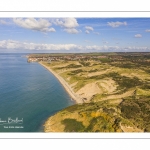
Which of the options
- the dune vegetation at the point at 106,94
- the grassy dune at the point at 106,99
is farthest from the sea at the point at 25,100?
the grassy dune at the point at 106,99

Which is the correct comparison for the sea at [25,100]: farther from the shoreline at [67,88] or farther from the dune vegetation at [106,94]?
the dune vegetation at [106,94]

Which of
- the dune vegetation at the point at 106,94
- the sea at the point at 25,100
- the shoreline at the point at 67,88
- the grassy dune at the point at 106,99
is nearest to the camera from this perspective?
the grassy dune at the point at 106,99

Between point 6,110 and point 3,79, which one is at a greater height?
point 3,79

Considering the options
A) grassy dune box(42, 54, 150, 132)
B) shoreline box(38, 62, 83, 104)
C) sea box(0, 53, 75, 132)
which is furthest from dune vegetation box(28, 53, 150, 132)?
sea box(0, 53, 75, 132)

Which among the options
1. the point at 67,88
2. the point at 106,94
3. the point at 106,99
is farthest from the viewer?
the point at 67,88

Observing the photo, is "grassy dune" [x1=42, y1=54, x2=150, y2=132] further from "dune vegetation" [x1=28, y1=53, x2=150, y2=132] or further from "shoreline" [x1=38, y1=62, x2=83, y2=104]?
"shoreline" [x1=38, y1=62, x2=83, y2=104]

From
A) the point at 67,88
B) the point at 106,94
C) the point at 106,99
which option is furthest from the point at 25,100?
the point at 106,94

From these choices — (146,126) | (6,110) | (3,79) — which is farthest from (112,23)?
(3,79)

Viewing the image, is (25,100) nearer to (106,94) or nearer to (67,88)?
(67,88)
